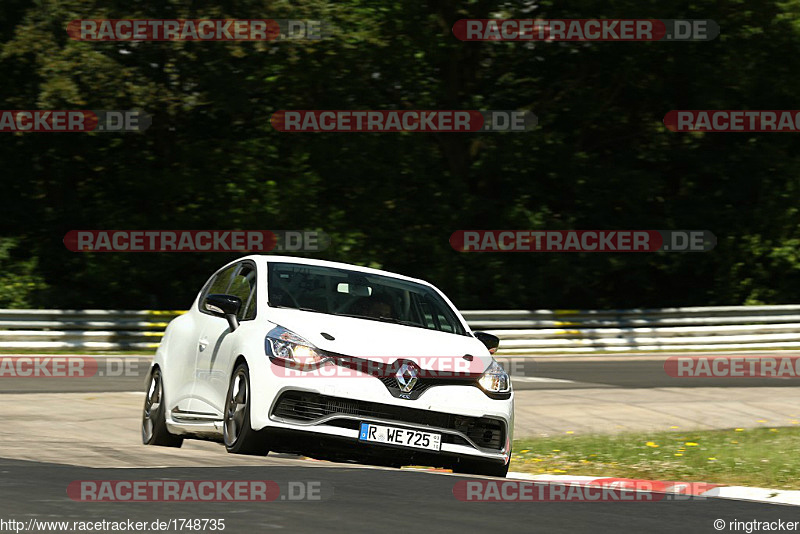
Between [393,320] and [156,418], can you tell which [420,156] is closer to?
[156,418]

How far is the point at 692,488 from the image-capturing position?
9.77 m

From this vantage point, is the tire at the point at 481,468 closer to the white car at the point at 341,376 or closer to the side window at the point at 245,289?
the white car at the point at 341,376

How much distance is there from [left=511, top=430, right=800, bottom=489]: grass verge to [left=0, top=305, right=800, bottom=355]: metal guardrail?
12101 millimetres

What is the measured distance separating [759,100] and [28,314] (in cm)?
1676

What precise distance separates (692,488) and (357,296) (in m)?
2.84

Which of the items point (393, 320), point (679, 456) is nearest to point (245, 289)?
point (393, 320)

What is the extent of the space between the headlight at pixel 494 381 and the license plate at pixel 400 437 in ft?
1.79

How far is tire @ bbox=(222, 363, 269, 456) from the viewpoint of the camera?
29.7 ft

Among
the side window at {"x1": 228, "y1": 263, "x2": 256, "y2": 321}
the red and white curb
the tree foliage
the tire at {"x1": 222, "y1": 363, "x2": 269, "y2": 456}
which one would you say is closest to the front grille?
the tire at {"x1": 222, "y1": 363, "x2": 269, "y2": 456}

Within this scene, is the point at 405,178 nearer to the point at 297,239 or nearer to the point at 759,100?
the point at 297,239

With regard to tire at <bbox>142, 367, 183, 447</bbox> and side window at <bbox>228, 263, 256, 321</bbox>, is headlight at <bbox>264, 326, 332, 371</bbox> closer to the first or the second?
side window at <bbox>228, 263, 256, 321</bbox>

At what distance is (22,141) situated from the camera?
27.7 metres

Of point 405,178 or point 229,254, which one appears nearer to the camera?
point 229,254

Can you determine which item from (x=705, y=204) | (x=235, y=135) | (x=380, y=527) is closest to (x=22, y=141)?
(x=235, y=135)
